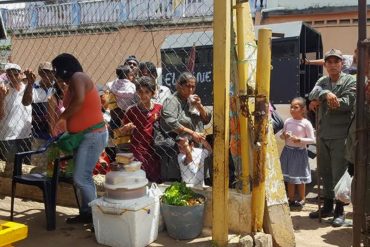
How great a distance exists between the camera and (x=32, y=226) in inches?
163

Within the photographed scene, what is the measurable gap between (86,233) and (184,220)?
99 cm

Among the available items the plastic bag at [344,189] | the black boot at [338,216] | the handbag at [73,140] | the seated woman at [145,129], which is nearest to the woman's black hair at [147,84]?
the seated woman at [145,129]

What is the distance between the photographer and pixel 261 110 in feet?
10.5

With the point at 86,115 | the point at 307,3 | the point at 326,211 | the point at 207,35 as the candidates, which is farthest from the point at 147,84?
the point at 307,3

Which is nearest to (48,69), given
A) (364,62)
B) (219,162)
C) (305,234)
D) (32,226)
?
(32,226)

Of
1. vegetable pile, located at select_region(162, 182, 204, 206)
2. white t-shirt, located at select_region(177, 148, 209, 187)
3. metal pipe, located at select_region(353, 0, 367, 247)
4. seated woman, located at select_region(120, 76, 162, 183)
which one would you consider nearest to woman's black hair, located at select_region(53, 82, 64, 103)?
seated woman, located at select_region(120, 76, 162, 183)

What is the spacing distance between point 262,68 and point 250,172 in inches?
34.5

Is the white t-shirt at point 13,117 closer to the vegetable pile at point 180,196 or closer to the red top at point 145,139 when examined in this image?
the red top at point 145,139

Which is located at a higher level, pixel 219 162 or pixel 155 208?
pixel 219 162

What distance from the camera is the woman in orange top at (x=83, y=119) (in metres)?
3.74

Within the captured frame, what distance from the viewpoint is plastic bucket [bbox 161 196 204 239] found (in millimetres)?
3576

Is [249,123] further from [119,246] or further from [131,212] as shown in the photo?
[119,246]

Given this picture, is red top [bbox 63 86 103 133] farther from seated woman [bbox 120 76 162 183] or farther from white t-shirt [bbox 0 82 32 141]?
white t-shirt [bbox 0 82 32 141]

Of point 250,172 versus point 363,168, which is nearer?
point 363,168
